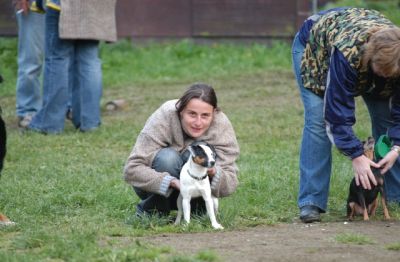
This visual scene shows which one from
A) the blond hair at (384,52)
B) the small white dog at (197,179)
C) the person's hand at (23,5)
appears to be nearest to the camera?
the blond hair at (384,52)

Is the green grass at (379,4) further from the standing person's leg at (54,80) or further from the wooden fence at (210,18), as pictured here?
the standing person's leg at (54,80)

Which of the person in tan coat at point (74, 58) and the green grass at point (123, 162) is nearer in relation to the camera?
the green grass at point (123, 162)

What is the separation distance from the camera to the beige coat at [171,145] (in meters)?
5.80

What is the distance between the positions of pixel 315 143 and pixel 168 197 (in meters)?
1.03

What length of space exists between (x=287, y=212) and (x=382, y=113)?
95 centimetres

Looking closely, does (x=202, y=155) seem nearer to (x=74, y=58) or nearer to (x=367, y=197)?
(x=367, y=197)

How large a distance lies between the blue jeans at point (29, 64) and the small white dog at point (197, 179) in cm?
484

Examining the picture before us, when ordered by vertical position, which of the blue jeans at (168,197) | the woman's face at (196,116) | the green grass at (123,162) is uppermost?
the woman's face at (196,116)

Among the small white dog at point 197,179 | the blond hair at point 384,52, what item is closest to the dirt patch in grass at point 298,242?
the small white dog at point 197,179

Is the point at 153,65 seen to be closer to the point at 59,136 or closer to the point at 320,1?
the point at 320,1

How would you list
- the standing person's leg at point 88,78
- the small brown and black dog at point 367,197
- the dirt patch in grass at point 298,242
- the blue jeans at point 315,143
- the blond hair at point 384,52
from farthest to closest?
the standing person's leg at point 88,78 < the blue jeans at point 315,143 < the small brown and black dog at point 367,197 < the blond hair at point 384,52 < the dirt patch in grass at point 298,242

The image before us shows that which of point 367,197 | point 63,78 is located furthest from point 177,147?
point 63,78

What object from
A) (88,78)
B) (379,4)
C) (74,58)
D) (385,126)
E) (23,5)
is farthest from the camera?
(379,4)

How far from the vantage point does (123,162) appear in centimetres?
→ 834
